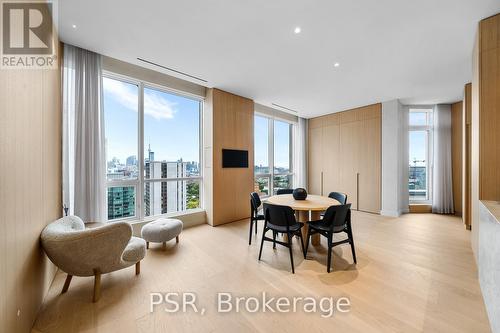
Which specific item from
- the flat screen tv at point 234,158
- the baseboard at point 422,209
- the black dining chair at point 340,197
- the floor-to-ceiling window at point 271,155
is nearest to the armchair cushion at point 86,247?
the flat screen tv at point 234,158

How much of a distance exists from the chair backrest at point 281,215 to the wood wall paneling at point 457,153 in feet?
18.4

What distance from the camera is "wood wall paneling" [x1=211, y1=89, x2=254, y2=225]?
4.50m

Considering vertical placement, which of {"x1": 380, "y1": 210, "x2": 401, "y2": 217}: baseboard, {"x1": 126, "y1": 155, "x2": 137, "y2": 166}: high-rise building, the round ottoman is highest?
{"x1": 126, "y1": 155, "x2": 137, "y2": 166}: high-rise building

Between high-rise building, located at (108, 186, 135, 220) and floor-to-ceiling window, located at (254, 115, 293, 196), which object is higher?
floor-to-ceiling window, located at (254, 115, 293, 196)

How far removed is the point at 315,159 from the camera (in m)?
7.11

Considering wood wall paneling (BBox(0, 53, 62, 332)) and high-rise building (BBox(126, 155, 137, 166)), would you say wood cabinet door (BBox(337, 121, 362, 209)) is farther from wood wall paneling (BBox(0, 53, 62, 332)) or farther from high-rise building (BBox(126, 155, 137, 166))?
wood wall paneling (BBox(0, 53, 62, 332))

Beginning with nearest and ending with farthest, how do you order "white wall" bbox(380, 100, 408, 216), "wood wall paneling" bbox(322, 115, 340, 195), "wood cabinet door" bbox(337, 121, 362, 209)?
"white wall" bbox(380, 100, 408, 216) → "wood cabinet door" bbox(337, 121, 362, 209) → "wood wall paneling" bbox(322, 115, 340, 195)

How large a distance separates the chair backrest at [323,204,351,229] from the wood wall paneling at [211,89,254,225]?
2525mm

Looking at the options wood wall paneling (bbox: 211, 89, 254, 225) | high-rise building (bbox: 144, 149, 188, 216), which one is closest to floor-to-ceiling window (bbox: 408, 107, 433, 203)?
wood wall paneling (bbox: 211, 89, 254, 225)

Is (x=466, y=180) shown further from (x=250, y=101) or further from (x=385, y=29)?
(x=250, y=101)

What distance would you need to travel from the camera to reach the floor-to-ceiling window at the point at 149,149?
3.50 meters

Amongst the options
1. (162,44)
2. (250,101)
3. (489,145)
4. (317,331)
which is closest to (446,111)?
(489,145)

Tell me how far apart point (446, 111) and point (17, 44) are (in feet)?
26.9

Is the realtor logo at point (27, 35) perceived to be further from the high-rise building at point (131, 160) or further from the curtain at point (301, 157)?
the curtain at point (301, 157)
